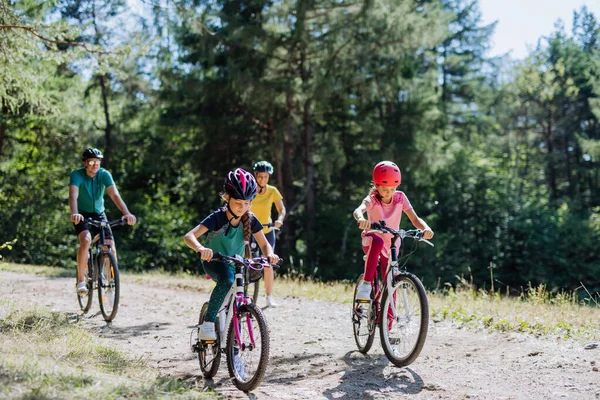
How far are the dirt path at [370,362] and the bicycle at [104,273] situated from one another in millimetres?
272

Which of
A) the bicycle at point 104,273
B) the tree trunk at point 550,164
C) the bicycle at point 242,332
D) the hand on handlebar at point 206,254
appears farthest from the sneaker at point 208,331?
the tree trunk at point 550,164

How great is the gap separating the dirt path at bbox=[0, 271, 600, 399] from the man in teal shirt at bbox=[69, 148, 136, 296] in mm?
864

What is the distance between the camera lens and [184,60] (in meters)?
22.4

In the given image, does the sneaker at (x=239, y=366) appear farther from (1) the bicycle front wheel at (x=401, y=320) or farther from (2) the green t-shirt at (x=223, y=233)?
(1) the bicycle front wheel at (x=401, y=320)

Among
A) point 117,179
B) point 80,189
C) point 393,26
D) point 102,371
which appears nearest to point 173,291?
point 80,189

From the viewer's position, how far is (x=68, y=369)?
4.93 metres

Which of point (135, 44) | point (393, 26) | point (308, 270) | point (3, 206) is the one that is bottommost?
point (308, 270)

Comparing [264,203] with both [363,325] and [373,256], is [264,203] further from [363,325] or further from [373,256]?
[373,256]

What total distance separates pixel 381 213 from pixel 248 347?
220cm

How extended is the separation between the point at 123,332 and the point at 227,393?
124 inches

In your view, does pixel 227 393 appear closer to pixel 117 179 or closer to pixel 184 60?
pixel 184 60

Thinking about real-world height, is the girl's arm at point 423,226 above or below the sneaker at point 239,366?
above

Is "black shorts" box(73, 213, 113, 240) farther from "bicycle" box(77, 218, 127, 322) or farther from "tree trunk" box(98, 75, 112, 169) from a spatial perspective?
"tree trunk" box(98, 75, 112, 169)

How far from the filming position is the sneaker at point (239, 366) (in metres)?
5.33
